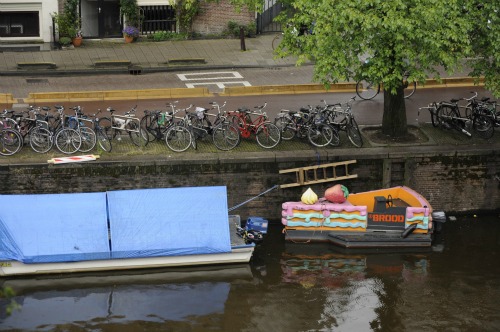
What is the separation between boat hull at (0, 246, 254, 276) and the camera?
2803 centimetres

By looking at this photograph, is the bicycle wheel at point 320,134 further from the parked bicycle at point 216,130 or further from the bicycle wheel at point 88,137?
the bicycle wheel at point 88,137

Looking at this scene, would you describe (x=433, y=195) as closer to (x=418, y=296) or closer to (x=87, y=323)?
(x=418, y=296)

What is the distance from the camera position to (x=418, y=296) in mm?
27422

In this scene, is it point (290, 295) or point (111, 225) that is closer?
point (290, 295)

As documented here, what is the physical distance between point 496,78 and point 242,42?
15.4 meters

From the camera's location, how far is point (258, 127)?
31578 mm

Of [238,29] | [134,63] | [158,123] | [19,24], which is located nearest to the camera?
[158,123]

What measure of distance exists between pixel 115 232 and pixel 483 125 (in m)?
13.0

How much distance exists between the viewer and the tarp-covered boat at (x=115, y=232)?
Answer: 2802 cm

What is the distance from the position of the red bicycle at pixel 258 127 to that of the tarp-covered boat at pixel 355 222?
7.68ft

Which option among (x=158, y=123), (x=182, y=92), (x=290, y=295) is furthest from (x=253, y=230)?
(x=182, y=92)

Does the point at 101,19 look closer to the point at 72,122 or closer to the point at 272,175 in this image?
the point at 72,122

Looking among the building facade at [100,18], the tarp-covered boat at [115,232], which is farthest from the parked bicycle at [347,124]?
the building facade at [100,18]

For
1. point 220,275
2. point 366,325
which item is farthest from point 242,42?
point 366,325
